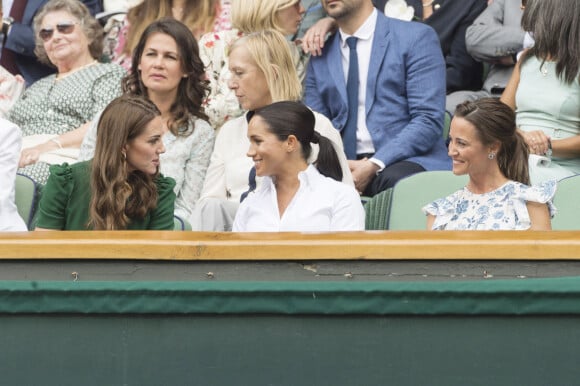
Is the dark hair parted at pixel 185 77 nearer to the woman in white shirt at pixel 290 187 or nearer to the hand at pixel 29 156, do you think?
the hand at pixel 29 156

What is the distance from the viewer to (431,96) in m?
5.00

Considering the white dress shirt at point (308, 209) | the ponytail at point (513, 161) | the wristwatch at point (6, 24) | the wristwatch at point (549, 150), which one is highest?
the ponytail at point (513, 161)

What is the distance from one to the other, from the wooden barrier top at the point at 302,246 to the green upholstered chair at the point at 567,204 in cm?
133

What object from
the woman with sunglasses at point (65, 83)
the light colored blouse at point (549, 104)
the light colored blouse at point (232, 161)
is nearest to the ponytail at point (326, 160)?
the light colored blouse at point (232, 161)

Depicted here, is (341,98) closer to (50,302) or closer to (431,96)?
(431,96)

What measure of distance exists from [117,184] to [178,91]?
1269 mm

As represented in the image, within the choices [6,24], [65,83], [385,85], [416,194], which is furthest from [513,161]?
[6,24]

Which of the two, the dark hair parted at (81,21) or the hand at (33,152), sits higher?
the dark hair parted at (81,21)

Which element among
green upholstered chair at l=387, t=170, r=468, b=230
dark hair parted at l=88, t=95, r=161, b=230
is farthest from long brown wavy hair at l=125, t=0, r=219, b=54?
green upholstered chair at l=387, t=170, r=468, b=230

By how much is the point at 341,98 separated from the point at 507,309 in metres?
2.62

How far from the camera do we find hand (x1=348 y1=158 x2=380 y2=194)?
4762 mm

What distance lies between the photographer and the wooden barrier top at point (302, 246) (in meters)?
2.61

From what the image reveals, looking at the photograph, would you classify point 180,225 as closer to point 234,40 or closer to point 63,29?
point 234,40

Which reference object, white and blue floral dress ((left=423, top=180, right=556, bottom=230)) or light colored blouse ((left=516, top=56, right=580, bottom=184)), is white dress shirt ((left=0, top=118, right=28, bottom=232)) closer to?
white and blue floral dress ((left=423, top=180, right=556, bottom=230))
